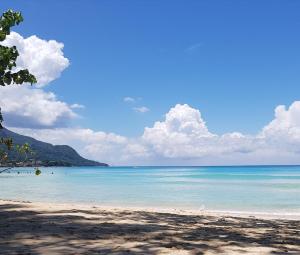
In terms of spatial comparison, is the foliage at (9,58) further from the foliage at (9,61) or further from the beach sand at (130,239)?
the beach sand at (130,239)

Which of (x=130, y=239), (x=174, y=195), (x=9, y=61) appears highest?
(x=9, y=61)

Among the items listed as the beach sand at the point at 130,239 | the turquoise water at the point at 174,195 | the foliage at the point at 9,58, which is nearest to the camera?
the beach sand at the point at 130,239

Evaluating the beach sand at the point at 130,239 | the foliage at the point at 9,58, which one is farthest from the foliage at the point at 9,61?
the beach sand at the point at 130,239

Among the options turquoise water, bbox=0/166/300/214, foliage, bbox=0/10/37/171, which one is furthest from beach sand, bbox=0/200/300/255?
turquoise water, bbox=0/166/300/214

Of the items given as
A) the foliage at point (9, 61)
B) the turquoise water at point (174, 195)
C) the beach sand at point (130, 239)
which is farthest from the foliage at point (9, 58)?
the turquoise water at point (174, 195)

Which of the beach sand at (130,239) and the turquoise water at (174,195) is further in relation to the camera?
the turquoise water at (174,195)

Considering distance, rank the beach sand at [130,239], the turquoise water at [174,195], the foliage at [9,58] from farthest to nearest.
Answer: the turquoise water at [174,195], the foliage at [9,58], the beach sand at [130,239]

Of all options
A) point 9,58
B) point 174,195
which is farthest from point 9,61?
point 174,195

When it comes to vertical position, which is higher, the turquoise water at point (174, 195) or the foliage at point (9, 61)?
the foliage at point (9, 61)

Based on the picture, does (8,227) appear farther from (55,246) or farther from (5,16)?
(5,16)

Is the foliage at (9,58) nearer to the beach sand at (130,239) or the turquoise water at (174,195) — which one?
the beach sand at (130,239)

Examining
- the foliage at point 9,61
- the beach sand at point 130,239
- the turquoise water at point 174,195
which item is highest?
Result: the foliage at point 9,61

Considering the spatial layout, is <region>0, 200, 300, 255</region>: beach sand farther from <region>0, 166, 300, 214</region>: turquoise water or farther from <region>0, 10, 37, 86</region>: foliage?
<region>0, 166, 300, 214</region>: turquoise water

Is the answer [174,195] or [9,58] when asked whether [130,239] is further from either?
[174,195]
